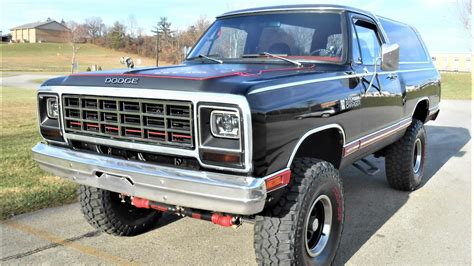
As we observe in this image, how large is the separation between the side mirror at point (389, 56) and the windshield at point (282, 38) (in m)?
0.38

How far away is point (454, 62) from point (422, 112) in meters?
45.7

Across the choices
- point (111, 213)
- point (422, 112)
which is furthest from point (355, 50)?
point (111, 213)

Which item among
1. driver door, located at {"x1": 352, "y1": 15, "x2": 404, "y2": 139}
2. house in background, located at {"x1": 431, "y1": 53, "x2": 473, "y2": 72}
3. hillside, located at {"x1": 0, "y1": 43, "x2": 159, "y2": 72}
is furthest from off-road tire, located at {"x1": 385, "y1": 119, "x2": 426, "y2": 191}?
hillside, located at {"x1": 0, "y1": 43, "x2": 159, "y2": 72}

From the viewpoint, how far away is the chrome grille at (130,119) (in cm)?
271

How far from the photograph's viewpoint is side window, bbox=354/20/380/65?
4203 millimetres

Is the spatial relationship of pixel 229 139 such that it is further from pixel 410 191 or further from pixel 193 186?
pixel 410 191

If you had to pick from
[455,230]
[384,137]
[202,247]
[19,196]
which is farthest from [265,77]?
[19,196]

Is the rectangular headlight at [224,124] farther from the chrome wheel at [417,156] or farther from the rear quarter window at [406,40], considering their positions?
the chrome wheel at [417,156]

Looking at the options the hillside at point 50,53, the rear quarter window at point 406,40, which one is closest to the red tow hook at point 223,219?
the rear quarter window at point 406,40

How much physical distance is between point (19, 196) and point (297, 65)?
3.27m

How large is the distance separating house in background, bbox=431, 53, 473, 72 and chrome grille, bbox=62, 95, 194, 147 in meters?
47.2

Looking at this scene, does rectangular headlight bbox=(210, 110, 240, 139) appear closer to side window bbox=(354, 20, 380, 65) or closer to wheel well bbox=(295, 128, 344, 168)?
wheel well bbox=(295, 128, 344, 168)

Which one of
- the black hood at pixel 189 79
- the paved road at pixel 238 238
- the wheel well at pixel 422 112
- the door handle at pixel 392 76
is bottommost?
the paved road at pixel 238 238

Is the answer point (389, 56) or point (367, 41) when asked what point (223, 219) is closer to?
point (389, 56)
